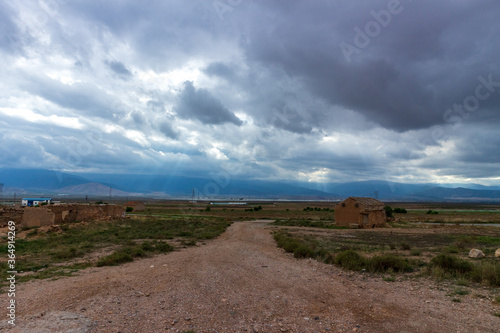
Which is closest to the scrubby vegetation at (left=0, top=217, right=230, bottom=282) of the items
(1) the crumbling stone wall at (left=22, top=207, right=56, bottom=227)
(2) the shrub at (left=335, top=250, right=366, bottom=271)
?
(1) the crumbling stone wall at (left=22, top=207, right=56, bottom=227)

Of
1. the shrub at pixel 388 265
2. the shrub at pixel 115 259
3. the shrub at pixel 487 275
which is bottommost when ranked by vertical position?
the shrub at pixel 115 259

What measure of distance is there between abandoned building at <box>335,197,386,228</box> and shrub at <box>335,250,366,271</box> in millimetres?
28060

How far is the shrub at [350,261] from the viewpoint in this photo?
13.2 meters

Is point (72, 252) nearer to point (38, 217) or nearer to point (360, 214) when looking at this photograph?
point (38, 217)

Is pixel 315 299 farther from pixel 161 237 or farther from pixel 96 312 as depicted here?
pixel 161 237

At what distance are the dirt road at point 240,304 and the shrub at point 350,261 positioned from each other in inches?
37.7

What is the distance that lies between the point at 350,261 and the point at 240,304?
23.1ft

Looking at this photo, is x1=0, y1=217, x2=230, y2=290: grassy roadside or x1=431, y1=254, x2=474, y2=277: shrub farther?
x1=0, y1=217, x2=230, y2=290: grassy roadside

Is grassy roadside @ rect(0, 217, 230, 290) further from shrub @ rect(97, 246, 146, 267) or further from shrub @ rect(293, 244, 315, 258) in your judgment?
shrub @ rect(293, 244, 315, 258)

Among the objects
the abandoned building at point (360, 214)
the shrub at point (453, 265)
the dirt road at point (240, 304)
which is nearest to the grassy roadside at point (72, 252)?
the dirt road at point (240, 304)

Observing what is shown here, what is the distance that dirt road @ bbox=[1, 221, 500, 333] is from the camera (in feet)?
22.1

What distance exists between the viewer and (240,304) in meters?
8.24

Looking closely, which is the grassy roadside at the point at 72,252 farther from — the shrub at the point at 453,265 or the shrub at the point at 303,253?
the shrub at the point at 453,265

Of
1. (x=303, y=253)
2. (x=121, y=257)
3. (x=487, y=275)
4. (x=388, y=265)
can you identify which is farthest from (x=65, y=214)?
(x=487, y=275)
